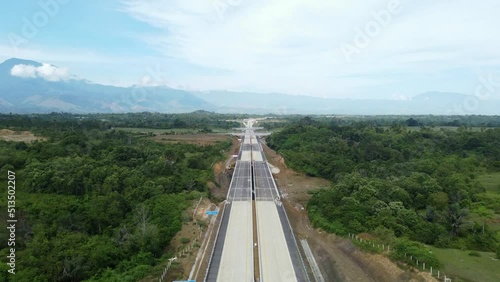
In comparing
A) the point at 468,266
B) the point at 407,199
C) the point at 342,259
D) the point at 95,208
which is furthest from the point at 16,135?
the point at 468,266

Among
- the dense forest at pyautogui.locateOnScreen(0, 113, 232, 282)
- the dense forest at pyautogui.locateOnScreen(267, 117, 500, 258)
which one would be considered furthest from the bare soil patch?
the dense forest at pyautogui.locateOnScreen(267, 117, 500, 258)

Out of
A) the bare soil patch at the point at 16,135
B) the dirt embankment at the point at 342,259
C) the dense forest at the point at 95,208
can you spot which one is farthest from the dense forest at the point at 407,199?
the bare soil patch at the point at 16,135

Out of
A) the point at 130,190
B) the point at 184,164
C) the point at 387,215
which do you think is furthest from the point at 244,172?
the point at 387,215

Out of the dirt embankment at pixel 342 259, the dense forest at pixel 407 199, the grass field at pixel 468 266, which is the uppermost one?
the dense forest at pixel 407 199

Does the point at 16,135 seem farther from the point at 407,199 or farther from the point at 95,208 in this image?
the point at 407,199

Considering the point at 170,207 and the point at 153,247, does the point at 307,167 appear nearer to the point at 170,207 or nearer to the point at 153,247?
the point at 170,207

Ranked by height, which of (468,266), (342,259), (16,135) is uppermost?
(16,135)

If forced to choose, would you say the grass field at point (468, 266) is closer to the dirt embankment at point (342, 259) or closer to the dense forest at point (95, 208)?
the dirt embankment at point (342, 259)
